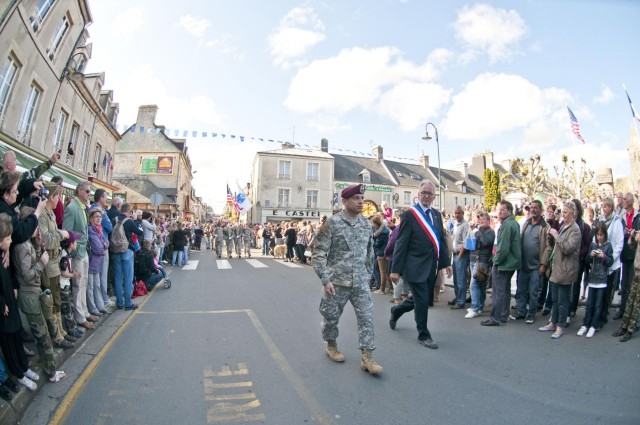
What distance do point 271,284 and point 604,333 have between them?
7.07 metres

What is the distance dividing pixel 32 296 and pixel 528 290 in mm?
6942

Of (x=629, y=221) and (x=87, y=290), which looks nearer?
(x=87, y=290)

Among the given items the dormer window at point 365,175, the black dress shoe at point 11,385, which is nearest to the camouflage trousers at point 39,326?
the black dress shoe at point 11,385

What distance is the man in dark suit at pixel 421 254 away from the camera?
4801 mm

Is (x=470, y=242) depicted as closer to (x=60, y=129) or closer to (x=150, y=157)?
(x=60, y=129)

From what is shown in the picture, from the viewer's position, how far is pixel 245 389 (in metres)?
3.39

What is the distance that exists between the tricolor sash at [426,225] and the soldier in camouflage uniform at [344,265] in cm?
105

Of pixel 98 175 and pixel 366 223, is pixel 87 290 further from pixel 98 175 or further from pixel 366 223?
pixel 98 175

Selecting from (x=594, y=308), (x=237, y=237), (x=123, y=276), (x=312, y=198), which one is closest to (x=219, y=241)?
(x=237, y=237)

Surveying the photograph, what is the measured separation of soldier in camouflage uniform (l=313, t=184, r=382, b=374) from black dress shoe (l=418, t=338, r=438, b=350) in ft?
3.80

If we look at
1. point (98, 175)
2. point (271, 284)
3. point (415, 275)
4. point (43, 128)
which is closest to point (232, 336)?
point (415, 275)

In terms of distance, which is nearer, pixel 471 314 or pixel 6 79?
pixel 471 314

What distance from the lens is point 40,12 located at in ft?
39.9

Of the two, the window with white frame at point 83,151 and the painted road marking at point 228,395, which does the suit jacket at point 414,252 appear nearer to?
the painted road marking at point 228,395
